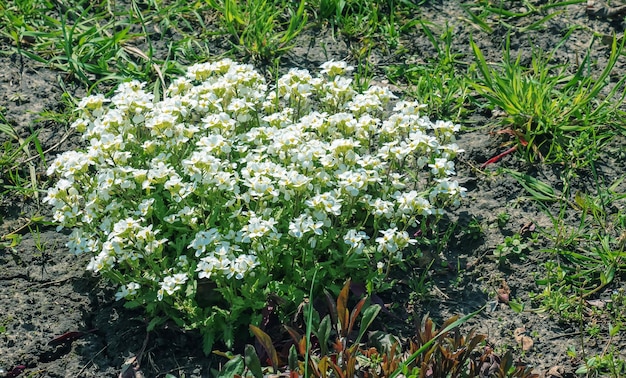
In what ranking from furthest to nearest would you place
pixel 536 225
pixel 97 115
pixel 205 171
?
pixel 536 225, pixel 97 115, pixel 205 171

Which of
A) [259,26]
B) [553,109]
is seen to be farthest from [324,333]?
[259,26]

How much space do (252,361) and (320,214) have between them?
67cm

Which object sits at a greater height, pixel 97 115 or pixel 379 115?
pixel 97 115

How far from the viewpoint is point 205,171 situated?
3.29m

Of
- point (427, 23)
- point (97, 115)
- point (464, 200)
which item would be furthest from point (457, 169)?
point (97, 115)

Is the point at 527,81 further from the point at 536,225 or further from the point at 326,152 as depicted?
the point at 326,152

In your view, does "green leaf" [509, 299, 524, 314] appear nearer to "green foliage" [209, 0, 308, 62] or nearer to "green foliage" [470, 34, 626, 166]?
"green foliage" [470, 34, 626, 166]

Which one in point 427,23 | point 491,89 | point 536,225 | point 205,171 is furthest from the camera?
point 427,23

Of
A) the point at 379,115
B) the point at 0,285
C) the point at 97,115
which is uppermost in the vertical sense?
the point at 97,115

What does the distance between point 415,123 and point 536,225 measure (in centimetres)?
84

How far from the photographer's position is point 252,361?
3033 millimetres

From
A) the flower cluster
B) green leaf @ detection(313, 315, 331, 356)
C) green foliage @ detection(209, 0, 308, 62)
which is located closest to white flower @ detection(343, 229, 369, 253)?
the flower cluster

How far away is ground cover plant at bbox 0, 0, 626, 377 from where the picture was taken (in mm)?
3289

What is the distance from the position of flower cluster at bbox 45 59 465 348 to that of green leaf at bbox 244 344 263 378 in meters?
0.28
